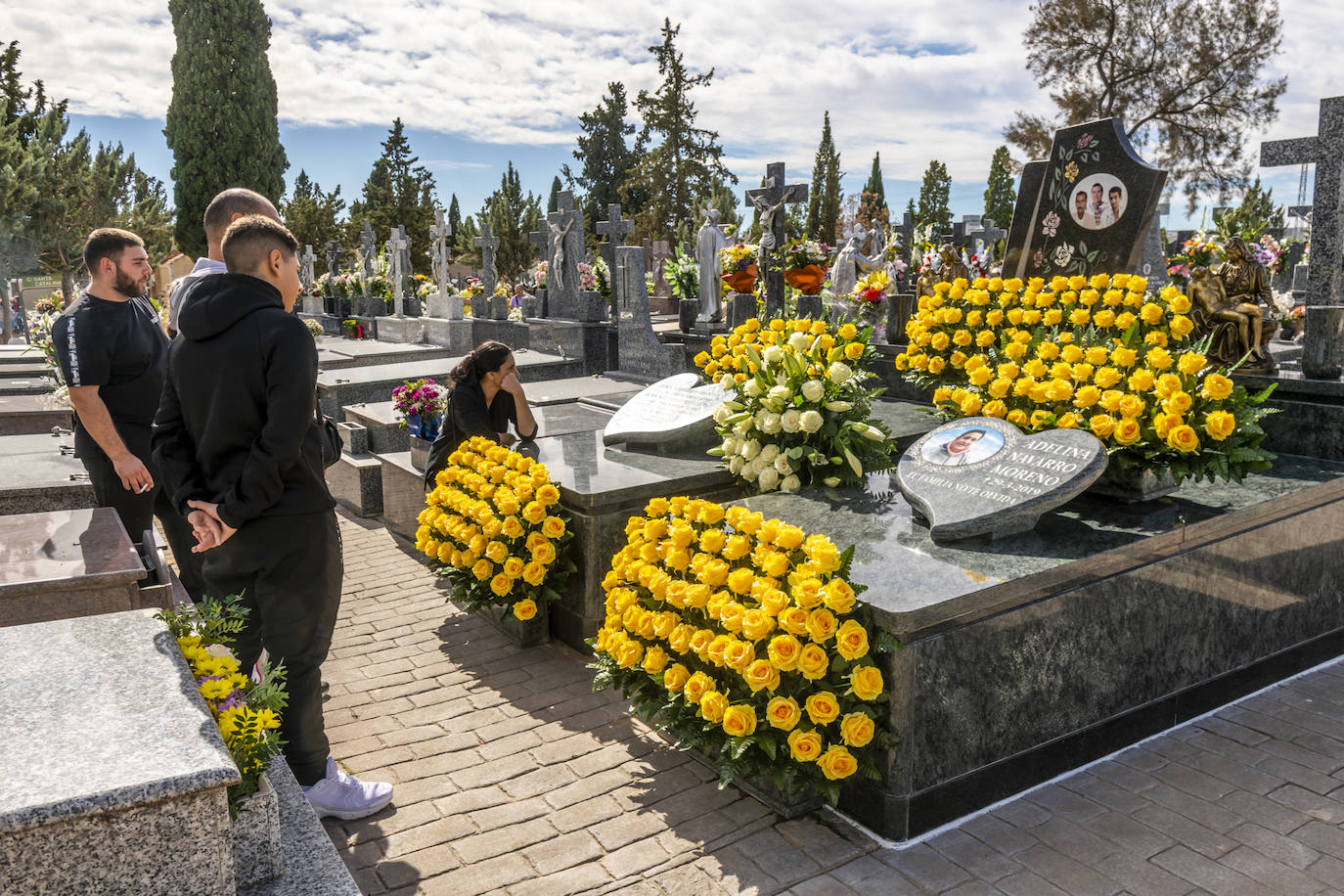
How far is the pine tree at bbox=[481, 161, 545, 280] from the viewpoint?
4134 cm

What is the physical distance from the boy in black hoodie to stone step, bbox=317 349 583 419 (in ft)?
20.3

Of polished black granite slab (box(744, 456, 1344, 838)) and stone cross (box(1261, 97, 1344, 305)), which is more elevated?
stone cross (box(1261, 97, 1344, 305))

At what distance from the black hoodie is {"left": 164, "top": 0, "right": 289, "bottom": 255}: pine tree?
30114mm

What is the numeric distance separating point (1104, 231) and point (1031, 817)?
3878mm

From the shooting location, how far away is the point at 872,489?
14.7 feet

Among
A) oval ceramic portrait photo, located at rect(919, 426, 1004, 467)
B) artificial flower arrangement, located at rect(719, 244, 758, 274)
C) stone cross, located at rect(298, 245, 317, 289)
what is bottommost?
oval ceramic portrait photo, located at rect(919, 426, 1004, 467)

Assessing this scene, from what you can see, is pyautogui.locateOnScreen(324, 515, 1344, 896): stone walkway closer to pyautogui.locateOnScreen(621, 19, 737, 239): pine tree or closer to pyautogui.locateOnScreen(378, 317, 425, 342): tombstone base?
pyautogui.locateOnScreen(378, 317, 425, 342): tombstone base

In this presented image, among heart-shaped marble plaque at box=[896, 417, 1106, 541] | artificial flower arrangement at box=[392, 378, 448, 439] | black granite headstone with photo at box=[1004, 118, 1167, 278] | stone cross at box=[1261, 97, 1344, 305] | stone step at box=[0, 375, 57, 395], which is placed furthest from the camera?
stone step at box=[0, 375, 57, 395]

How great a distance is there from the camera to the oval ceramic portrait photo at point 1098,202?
5652mm

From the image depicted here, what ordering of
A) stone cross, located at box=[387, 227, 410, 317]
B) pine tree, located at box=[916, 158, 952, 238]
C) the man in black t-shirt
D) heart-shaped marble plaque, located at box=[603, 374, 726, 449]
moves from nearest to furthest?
the man in black t-shirt < heart-shaped marble plaque, located at box=[603, 374, 726, 449] < stone cross, located at box=[387, 227, 410, 317] < pine tree, located at box=[916, 158, 952, 238]

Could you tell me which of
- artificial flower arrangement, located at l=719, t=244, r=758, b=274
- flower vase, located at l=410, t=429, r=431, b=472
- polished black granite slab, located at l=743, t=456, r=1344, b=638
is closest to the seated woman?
flower vase, located at l=410, t=429, r=431, b=472

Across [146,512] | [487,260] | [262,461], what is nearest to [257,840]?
[262,461]

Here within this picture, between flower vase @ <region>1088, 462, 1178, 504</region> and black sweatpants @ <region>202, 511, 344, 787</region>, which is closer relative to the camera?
black sweatpants @ <region>202, 511, 344, 787</region>

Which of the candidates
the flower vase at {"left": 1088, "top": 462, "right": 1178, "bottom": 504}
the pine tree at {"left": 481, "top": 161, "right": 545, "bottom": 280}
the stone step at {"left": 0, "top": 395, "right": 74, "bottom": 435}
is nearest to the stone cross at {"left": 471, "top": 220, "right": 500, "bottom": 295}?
the stone step at {"left": 0, "top": 395, "right": 74, "bottom": 435}
